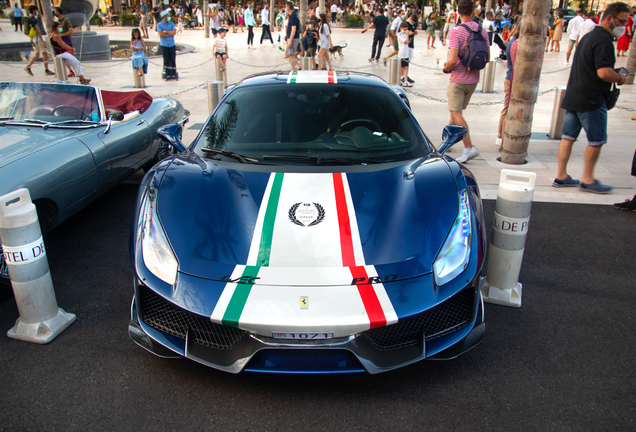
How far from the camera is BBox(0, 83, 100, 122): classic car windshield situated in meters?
4.55

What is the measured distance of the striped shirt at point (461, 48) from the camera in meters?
6.04

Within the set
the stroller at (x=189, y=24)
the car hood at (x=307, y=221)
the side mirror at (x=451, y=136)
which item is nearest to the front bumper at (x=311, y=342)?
the car hood at (x=307, y=221)

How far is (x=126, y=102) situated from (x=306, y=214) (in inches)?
150

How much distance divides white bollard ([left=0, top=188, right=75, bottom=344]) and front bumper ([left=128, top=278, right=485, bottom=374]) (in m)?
0.83

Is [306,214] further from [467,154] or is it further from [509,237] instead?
[467,154]

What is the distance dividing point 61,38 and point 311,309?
532 inches

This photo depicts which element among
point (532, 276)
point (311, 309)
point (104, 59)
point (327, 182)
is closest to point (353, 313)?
point (311, 309)

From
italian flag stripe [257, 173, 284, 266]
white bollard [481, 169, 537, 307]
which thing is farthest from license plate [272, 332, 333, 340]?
white bollard [481, 169, 537, 307]

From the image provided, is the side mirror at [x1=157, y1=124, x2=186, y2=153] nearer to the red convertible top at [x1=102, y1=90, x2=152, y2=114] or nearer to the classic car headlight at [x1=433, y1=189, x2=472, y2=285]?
the red convertible top at [x1=102, y1=90, x2=152, y2=114]

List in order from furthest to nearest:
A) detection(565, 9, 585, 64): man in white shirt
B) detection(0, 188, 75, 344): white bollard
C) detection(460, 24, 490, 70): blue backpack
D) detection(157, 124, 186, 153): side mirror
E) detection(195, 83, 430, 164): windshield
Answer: detection(565, 9, 585, 64): man in white shirt < detection(460, 24, 490, 70): blue backpack < detection(157, 124, 186, 153): side mirror < detection(195, 83, 430, 164): windshield < detection(0, 188, 75, 344): white bollard

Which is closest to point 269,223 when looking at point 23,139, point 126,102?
point 23,139

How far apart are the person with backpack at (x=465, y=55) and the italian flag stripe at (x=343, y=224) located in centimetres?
392

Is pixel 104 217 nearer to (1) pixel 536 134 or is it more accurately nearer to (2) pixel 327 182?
(2) pixel 327 182

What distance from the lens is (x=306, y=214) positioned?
2.61 meters
